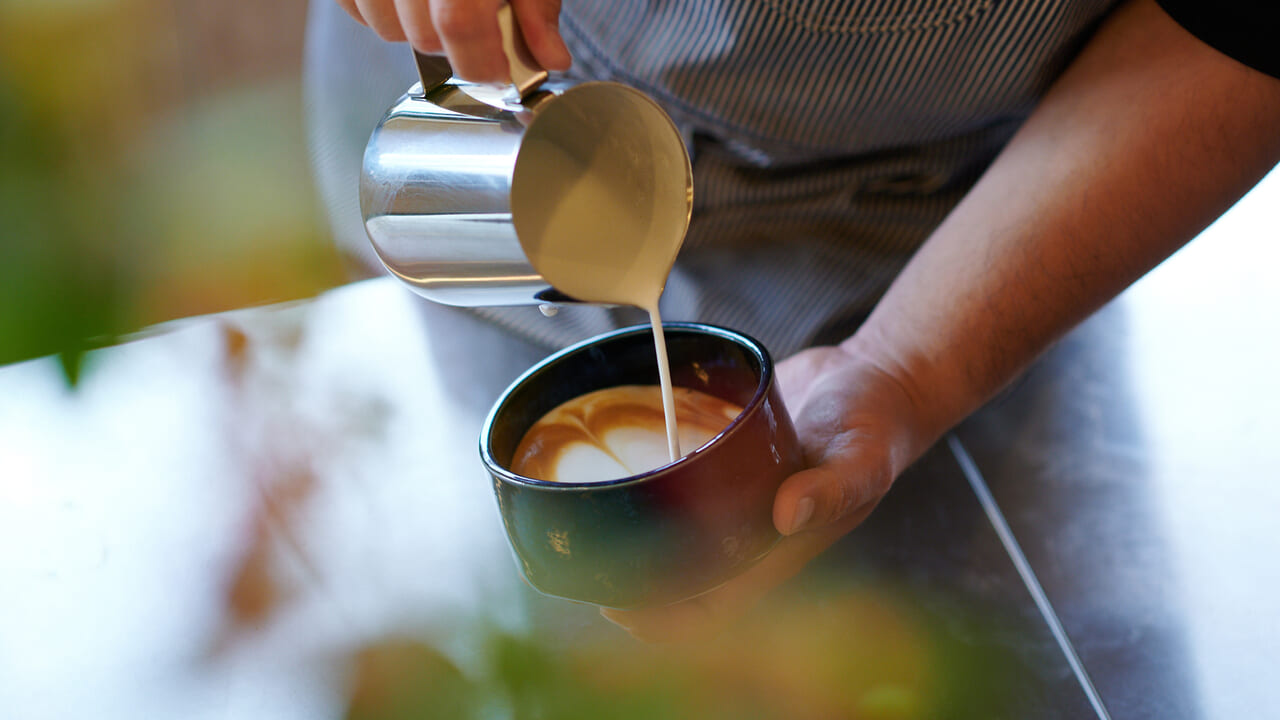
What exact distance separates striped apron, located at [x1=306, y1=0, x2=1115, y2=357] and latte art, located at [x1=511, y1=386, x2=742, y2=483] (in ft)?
0.89

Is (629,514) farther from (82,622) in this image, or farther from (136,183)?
(82,622)

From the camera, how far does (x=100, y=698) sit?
0.67m

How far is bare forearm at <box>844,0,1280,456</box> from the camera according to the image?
2.52 ft

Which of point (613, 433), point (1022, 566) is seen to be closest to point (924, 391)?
point (1022, 566)

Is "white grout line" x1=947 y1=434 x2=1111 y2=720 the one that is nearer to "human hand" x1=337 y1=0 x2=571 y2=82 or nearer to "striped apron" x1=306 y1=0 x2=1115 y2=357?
"striped apron" x1=306 y1=0 x2=1115 y2=357

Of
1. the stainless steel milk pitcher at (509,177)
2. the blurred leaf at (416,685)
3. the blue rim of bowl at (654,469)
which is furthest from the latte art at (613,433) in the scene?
the blurred leaf at (416,685)

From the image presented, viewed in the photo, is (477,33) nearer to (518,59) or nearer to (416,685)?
(518,59)

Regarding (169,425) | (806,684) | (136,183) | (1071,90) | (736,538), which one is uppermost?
(136,183)

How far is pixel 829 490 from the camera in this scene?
581 mm

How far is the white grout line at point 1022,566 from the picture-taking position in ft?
2.03

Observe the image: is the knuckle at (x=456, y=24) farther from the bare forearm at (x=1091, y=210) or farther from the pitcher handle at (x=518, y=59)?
the bare forearm at (x=1091, y=210)

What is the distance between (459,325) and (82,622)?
1.45 feet

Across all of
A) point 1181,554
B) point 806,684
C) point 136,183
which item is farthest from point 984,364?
point 136,183

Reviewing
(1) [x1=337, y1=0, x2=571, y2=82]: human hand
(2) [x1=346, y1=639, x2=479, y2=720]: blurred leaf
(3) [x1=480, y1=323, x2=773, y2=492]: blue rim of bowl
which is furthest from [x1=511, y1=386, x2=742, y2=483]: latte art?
(2) [x1=346, y1=639, x2=479, y2=720]: blurred leaf
